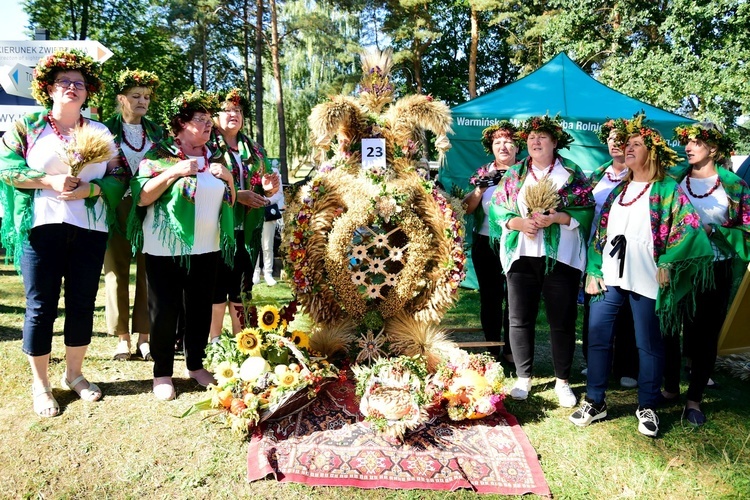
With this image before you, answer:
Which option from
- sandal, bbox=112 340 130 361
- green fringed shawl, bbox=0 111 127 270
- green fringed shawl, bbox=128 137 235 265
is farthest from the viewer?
sandal, bbox=112 340 130 361

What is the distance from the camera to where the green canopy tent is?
6305mm

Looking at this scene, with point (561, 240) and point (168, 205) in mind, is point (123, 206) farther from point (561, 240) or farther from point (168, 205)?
point (561, 240)

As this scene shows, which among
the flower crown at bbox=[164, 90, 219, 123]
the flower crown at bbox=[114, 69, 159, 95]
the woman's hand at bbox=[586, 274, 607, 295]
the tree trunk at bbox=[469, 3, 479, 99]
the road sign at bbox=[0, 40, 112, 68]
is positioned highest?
the tree trunk at bbox=[469, 3, 479, 99]

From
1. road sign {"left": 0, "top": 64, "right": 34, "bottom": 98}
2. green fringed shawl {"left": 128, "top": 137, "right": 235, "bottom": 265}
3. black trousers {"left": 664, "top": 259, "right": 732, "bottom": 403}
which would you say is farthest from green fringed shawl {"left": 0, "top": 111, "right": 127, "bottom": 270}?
road sign {"left": 0, "top": 64, "right": 34, "bottom": 98}

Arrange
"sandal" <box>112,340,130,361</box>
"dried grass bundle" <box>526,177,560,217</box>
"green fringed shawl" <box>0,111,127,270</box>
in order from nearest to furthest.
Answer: "green fringed shawl" <box>0,111,127,270</box>
"dried grass bundle" <box>526,177,560,217</box>
"sandal" <box>112,340,130,361</box>

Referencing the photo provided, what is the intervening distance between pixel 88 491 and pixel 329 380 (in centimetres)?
136

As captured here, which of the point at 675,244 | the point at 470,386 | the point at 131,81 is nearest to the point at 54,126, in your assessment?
the point at 131,81

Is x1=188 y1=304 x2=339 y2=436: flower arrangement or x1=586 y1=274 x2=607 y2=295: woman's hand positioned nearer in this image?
x1=188 y1=304 x2=339 y2=436: flower arrangement

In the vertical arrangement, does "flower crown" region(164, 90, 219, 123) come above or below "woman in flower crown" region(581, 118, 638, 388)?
above

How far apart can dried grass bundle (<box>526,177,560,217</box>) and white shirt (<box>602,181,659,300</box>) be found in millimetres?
350

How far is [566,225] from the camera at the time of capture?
307 cm

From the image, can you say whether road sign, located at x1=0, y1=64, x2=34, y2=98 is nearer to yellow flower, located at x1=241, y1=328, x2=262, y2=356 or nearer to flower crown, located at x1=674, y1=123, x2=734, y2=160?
yellow flower, located at x1=241, y1=328, x2=262, y2=356

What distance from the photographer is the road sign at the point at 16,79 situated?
5840mm

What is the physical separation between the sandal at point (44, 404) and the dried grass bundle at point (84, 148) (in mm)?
1280
